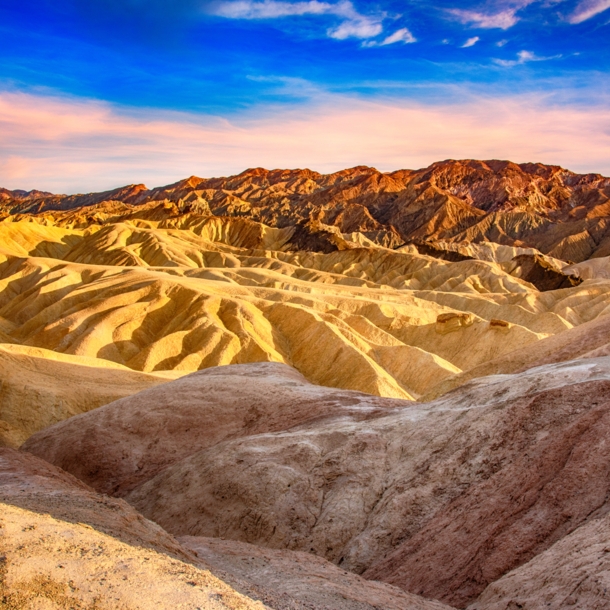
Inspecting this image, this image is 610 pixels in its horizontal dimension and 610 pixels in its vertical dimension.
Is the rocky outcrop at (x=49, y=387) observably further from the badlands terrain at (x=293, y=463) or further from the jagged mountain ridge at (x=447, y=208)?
the jagged mountain ridge at (x=447, y=208)

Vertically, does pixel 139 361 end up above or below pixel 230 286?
below

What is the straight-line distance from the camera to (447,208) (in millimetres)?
136125

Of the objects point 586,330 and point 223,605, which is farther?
point 586,330

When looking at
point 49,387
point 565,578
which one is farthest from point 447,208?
point 565,578

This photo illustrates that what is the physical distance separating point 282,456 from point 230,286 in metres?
38.6

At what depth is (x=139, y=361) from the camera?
119 feet

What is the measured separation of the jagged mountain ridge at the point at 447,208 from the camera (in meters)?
117

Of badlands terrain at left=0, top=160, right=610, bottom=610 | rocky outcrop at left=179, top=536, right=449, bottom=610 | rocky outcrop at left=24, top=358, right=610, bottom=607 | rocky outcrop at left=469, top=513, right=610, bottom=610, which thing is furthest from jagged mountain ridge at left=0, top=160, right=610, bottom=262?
rocky outcrop at left=469, top=513, right=610, bottom=610

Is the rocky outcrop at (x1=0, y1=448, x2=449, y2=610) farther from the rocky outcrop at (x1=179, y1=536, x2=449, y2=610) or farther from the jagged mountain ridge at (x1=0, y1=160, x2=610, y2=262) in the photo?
the jagged mountain ridge at (x1=0, y1=160, x2=610, y2=262)

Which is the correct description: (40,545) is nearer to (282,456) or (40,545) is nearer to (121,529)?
(121,529)

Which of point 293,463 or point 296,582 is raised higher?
point 296,582

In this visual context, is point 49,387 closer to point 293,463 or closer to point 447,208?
point 293,463

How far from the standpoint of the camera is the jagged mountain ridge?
383 feet

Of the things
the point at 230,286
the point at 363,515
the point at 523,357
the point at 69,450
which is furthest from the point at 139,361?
the point at 363,515
